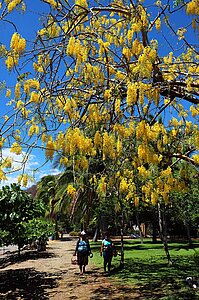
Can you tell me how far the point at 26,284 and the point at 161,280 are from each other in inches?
107

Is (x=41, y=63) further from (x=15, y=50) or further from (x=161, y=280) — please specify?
(x=161, y=280)

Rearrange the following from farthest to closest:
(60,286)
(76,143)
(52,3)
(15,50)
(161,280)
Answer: (161,280), (60,286), (52,3), (15,50), (76,143)

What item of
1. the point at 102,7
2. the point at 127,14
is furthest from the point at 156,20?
the point at 102,7

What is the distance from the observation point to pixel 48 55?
15.2ft

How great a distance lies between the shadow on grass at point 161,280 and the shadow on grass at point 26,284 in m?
1.52

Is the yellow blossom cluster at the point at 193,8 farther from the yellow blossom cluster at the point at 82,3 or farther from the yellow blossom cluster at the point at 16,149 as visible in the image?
the yellow blossom cluster at the point at 16,149

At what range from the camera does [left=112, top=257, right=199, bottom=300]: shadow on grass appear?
5895mm

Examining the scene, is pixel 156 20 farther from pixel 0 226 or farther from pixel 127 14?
pixel 0 226

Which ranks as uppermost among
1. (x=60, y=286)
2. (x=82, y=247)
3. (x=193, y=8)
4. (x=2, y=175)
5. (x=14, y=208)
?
(x=193, y=8)

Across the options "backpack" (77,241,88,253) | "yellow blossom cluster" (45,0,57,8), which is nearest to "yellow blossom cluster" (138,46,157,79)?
"yellow blossom cluster" (45,0,57,8)

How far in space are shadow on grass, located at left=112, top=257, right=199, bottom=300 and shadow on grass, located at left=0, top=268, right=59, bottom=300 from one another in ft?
4.99

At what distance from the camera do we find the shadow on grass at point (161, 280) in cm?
589

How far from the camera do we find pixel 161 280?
7.36 m

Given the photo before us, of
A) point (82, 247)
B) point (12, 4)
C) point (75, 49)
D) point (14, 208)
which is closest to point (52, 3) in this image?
point (12, 4)
